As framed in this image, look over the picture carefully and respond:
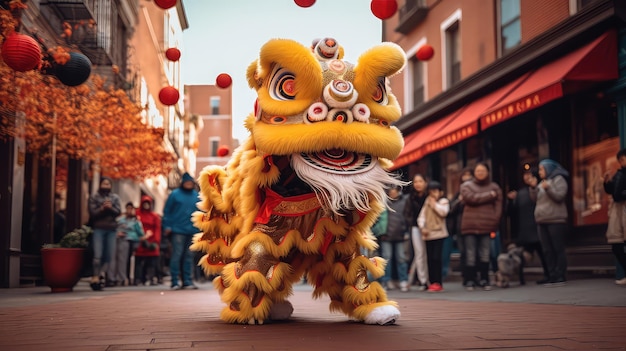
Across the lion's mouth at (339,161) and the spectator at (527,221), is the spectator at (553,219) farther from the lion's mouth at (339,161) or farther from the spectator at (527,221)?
the lion's mouth at (339,161)

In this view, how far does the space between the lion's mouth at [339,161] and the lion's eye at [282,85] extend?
0.44m

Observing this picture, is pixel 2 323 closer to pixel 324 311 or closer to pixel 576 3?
pixel 324 311

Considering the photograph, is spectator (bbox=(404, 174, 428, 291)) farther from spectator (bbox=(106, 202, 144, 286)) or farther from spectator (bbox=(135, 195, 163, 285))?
spectator (bbox=(135, 195, 163, 285))

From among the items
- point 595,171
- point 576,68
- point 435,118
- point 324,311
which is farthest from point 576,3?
point 324,311

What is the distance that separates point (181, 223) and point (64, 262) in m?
1.80

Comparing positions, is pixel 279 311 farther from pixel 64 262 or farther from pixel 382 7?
pixel 64 262

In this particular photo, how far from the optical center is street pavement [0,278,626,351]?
13.0ft

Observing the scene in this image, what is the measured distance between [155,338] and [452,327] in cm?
198

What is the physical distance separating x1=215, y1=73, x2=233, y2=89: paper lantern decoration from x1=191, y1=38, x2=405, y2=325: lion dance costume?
3814 mm

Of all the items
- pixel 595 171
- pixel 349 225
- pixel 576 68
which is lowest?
pixel 349 225

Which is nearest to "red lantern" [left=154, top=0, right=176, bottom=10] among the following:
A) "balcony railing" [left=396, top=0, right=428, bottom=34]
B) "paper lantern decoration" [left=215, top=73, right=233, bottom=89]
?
"paper lantern decoration" [left=215, top=73, right=233, bottom=89]

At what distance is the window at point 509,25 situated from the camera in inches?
640

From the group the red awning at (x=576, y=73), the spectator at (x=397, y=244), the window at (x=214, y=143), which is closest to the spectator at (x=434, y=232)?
the spectator at (x=397, y=244)

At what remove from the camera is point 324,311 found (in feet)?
23.0
